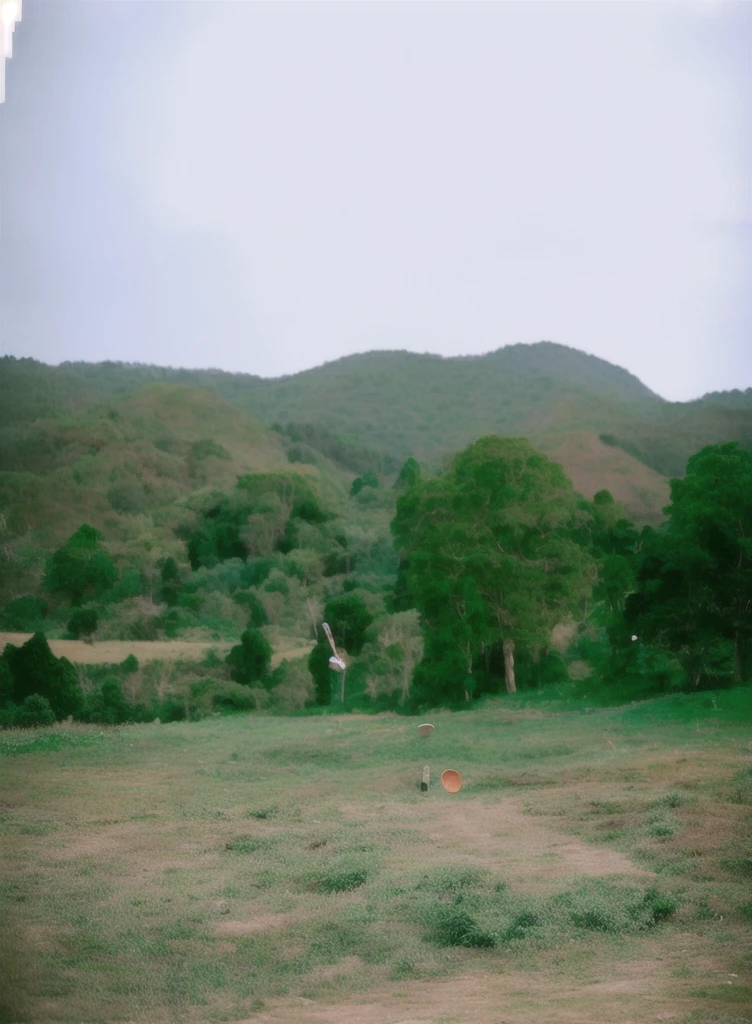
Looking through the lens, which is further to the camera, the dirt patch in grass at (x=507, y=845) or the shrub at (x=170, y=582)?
the shrub at (x=170, y=582)

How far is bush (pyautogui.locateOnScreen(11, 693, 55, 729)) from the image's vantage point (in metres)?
17.6

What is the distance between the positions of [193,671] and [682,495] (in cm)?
1254

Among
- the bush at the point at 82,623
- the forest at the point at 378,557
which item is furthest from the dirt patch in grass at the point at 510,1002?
the bush at the point at 82,623

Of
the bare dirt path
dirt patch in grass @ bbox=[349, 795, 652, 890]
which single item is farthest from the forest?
the bare dirt path

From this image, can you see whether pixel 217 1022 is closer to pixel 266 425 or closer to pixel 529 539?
pixel 529 539

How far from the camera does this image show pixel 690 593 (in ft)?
50.4

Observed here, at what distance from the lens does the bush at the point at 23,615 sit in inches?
902

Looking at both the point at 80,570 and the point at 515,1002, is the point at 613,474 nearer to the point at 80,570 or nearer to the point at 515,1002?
the point at 80,570

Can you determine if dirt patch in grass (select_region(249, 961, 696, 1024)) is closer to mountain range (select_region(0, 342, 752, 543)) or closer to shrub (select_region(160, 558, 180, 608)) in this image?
mountain range (select_region(0, 342, 752, 543))

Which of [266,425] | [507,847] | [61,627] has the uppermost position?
[266,425]

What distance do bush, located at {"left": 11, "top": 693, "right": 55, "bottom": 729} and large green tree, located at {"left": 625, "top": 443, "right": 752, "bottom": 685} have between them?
386 inches

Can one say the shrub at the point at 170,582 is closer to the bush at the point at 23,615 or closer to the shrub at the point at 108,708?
the bush at the point at 23,615

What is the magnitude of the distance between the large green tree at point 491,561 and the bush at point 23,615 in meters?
8.80

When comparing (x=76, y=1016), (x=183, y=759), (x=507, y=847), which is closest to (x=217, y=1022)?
(x=76, y=1016)
